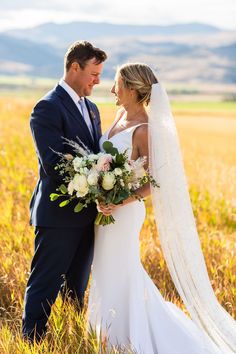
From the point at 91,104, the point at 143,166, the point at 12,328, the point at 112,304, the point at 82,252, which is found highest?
the point at 91,104

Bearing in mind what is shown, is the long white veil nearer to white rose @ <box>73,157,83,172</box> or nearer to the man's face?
the man's face

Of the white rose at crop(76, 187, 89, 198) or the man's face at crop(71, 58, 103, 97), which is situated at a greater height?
the man's face at crop(71, 58, 103, 97)

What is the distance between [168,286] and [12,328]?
154cm

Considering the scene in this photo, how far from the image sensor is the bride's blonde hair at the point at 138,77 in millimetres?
4449

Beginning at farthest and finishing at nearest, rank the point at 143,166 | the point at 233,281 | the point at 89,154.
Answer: the point at 233,281
the point at 143,166
the point at 89,154

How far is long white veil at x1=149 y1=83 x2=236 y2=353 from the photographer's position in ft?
14.9

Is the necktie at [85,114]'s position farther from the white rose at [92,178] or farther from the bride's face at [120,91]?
the white rose at [92,178]

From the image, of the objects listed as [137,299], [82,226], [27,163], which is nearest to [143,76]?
[82,226]

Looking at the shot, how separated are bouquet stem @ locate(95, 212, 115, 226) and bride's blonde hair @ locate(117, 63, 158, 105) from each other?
86cm

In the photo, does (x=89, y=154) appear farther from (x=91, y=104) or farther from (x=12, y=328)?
(x=12, y=328)

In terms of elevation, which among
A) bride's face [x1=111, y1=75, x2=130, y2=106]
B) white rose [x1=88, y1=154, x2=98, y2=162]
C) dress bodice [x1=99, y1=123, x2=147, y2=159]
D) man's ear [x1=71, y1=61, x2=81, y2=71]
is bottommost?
white rose [x1=88, y1=154, x2=98, y2=162]

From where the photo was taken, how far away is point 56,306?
15.8 feet

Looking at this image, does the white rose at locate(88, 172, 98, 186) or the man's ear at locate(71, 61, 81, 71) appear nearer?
the white rose at locate(88, 172, 98, 186)

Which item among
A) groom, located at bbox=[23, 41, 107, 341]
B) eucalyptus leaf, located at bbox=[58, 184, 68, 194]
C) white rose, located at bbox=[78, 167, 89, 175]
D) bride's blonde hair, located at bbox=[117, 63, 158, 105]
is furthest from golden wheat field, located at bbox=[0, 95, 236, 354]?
bride's blonde hair, located at bbox=[117, 63, 158, 105]
